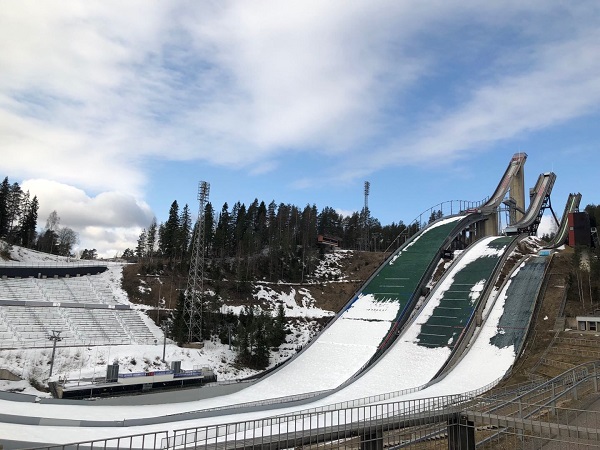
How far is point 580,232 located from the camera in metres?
43.8

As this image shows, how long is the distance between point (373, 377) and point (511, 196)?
4086 cm

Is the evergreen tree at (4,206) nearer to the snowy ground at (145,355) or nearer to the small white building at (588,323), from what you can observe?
the snowy ground at (145,355)

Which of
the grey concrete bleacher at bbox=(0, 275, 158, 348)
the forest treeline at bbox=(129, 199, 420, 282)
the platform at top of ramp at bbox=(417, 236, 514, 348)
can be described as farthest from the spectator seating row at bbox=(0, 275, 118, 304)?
the platform at top of ramp at bbox=(417, 236, 514, 348)

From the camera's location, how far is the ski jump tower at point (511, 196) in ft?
168

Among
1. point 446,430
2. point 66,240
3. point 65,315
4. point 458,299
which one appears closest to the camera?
point 446,430

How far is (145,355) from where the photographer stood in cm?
2788

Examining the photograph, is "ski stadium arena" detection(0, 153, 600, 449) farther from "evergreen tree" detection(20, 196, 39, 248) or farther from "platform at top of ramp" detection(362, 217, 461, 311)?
"evergreen tree" detection(20, 196, 39, 248)

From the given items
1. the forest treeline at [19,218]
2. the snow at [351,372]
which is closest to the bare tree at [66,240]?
the forest treeline at [19,218]

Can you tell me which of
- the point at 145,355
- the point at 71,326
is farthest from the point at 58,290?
the point at 145,355

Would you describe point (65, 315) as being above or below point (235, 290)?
below

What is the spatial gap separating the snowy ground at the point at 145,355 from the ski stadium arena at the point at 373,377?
1538mm

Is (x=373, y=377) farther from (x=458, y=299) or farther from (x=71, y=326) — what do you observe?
(x=71, y=326)

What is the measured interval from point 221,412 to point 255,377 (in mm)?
11392

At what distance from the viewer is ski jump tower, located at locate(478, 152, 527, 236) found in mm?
51250
